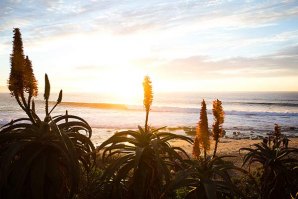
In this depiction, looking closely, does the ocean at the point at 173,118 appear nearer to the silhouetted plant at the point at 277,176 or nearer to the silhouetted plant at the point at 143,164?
the silhouetted plant at the point at 277,176

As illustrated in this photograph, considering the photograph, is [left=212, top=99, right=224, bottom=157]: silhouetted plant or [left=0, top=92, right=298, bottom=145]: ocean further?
[left=0, top=92, right=298, bottom=145]: ocean

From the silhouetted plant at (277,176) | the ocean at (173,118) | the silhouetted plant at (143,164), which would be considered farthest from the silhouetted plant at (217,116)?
the ocean at (173,118)

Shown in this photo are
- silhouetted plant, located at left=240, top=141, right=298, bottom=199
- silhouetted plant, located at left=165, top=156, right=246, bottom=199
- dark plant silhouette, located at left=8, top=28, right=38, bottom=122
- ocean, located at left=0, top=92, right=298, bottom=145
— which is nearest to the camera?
silhouetted plant, located at left=165, top=156, right=246, bottom=199

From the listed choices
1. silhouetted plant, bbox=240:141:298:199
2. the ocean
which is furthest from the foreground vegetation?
the ocean

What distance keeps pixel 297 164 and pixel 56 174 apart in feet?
11.8

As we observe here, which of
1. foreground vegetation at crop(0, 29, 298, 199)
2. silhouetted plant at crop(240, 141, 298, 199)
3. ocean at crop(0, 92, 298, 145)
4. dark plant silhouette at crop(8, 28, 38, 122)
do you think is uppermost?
dark plant silhouette at crop(8, 28, 38, 122)

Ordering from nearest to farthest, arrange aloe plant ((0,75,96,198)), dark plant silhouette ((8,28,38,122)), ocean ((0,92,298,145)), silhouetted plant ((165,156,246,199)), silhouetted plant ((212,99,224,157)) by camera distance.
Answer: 1. aloe plant ((0,75,96,198))
2. silhouetted plant ((165,156,246,199))
3. dark plant silhouette ((8,28,38,122))
4. silhouetted plant ((212,99,224,157))
5. ocean ((0,92,298,145))

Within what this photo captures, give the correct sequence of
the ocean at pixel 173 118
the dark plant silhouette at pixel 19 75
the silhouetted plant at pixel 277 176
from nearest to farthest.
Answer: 1. the dark plant silhouette at pixel 19 75
2. the silhouetted plant at pixel 277 176
3. the ocean at pixel 173 118

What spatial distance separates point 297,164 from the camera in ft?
15.7

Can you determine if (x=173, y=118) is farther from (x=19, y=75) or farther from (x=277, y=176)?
(x=19, y=75)

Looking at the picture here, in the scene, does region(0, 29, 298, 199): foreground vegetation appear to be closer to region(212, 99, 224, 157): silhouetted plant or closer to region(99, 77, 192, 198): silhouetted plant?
region(99, 77, 192, 198): silhouetted plant

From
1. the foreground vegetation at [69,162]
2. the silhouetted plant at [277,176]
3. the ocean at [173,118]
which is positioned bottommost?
the ocean at [173,118]

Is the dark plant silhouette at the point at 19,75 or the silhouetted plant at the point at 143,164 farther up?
the dark plant silhouette at the point at 19,75

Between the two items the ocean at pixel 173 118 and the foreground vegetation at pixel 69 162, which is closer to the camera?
the foreground vegetation at pixel 69 162
